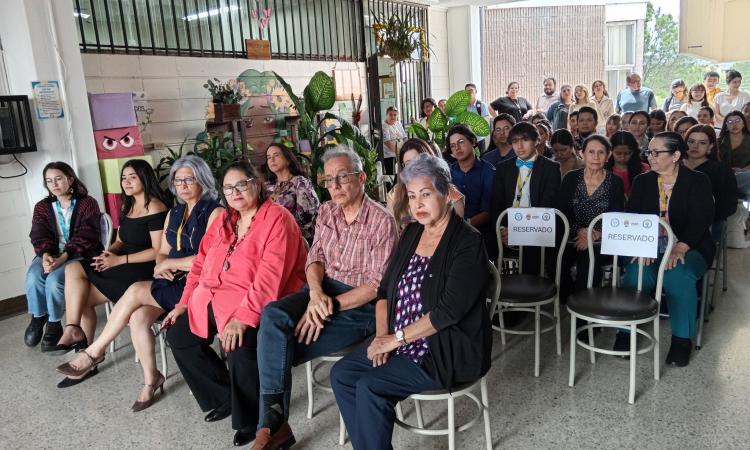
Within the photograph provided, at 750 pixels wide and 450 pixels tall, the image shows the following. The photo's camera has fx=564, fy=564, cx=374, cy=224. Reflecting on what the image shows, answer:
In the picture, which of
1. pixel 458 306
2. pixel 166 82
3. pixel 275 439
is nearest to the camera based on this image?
pixel 458 306

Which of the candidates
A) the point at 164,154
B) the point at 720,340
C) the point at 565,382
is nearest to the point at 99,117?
the point at 164,154

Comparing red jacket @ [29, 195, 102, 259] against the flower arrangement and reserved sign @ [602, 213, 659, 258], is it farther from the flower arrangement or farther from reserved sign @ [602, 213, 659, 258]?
the flower arrangement

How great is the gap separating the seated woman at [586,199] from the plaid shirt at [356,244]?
133 centimetres

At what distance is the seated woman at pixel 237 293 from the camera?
92.2 inches

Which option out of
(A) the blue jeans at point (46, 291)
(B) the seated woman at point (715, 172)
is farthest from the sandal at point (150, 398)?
(B) the seated woman at point (715, 172)

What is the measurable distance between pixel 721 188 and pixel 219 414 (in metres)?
3.09

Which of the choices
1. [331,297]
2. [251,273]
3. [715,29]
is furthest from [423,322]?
[715,29]

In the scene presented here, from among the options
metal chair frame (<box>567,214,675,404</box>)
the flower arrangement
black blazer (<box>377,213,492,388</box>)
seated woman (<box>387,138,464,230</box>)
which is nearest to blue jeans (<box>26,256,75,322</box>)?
seated woman (<box>387,138,464,230</box>)

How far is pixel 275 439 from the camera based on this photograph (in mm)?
2197

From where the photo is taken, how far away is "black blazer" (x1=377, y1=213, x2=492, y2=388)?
1.89 m

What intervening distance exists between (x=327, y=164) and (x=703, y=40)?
182 inches

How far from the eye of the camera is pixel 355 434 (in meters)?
1.94

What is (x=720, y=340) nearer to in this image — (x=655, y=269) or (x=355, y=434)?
(x=655, y=269)

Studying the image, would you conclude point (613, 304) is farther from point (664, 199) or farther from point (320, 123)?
point (320, 123)
